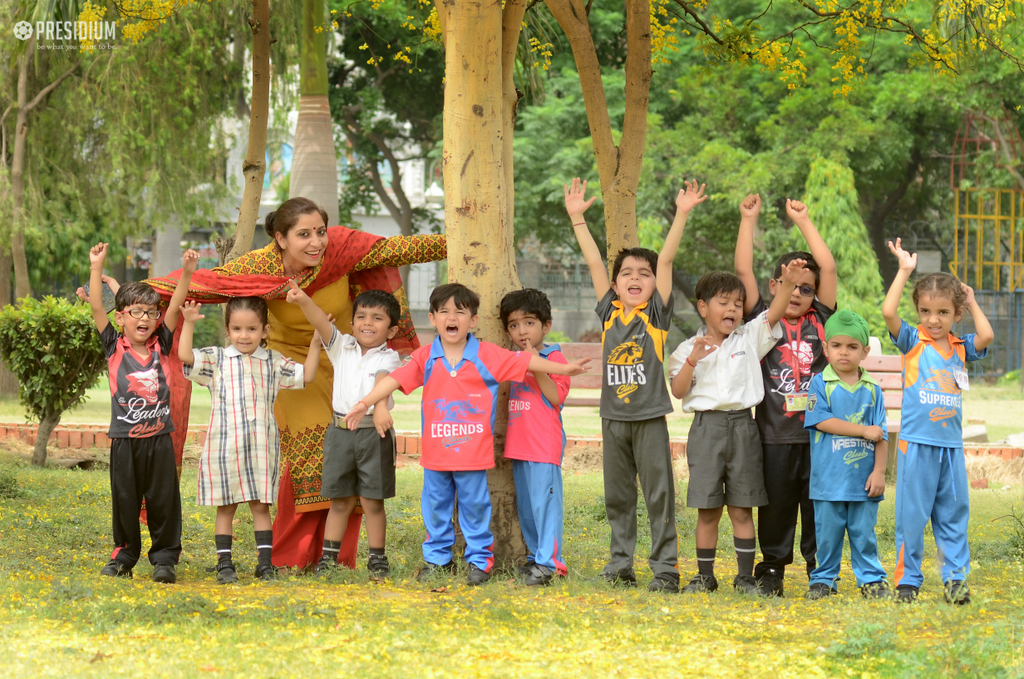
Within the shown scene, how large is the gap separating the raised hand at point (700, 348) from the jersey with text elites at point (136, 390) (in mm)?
2578

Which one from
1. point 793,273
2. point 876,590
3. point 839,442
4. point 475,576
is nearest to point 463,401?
point 475,576

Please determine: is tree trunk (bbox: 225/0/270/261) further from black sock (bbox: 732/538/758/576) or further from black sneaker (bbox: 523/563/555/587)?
black sock (bbox: 732/538/758/576)

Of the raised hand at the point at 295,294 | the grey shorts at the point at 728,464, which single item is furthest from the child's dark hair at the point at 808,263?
the raised hand at the point at 295,294

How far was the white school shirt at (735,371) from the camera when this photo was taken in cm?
493

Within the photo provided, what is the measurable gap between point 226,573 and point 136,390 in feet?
3.26

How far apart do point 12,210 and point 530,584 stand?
41.3 feet

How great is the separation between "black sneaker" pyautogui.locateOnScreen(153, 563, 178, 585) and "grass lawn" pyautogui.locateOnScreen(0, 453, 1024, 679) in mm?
88

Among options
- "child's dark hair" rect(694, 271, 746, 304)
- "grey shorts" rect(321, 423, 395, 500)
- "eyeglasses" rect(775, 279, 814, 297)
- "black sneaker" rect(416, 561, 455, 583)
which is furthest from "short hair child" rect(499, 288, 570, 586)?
"eyeglasses" rect(775, 279, 814, 297)

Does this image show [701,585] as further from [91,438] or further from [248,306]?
[91,438]

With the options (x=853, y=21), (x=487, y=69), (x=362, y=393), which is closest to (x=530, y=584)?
(x=362, y=393)

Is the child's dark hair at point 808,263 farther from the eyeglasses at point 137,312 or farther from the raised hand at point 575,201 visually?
the eyeglasses at point 137,312

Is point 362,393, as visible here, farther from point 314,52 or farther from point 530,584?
point 314,52

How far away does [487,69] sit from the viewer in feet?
17.8

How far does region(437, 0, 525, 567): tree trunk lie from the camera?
5383 mm
